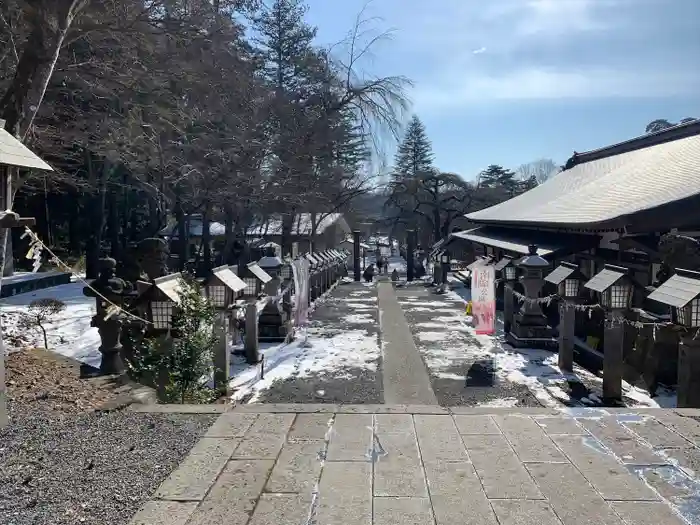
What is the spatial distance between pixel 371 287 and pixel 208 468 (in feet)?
61.3

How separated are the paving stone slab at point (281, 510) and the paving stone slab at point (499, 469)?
126 cm

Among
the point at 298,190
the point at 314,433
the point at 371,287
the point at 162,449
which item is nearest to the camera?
the point at 162,449

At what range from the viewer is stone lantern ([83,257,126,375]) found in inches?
263

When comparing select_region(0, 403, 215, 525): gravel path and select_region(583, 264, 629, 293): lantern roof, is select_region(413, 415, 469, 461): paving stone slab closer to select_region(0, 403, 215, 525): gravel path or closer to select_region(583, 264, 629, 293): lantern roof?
select_region(0, 403, 215, 525): gravel path

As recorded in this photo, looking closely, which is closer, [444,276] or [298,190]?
[298,190]

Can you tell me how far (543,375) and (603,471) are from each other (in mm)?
4881

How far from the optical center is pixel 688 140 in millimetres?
13266

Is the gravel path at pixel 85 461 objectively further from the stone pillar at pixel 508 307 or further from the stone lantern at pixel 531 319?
the stone pillar at pixel 508 307

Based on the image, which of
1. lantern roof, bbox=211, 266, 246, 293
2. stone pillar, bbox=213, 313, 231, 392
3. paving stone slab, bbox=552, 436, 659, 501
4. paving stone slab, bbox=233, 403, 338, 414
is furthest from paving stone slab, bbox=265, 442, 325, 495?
lantern roof, bbox=211, 266, 246, 293

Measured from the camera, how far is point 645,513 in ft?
10.1

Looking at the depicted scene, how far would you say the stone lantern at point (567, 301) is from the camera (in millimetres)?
8352

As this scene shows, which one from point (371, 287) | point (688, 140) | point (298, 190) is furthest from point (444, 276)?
point (688, 140)

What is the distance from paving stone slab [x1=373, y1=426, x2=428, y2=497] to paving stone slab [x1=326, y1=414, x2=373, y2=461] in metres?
0.13

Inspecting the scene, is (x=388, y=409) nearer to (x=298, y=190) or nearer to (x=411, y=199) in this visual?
(x=298, y=190)
